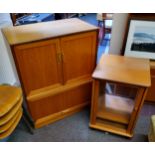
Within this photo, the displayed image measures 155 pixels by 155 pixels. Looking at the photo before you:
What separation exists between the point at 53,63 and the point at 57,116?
0.71m

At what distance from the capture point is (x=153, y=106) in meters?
2.04

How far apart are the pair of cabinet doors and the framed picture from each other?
492 mm

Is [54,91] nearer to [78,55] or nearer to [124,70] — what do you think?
[78,55]

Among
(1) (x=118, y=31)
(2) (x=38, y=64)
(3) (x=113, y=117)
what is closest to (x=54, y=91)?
(2) (x=38, y=64)

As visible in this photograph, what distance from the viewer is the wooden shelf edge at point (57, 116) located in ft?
5.85

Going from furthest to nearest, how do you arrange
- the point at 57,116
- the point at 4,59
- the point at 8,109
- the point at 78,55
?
the point at 4,59 → the point at 57,116 → the point at 78,55 → the point at 8,109

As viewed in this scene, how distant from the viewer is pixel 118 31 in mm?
1957

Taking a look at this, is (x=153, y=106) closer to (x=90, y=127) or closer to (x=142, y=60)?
(x=142, y=60)

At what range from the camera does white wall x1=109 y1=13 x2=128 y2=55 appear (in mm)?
1844

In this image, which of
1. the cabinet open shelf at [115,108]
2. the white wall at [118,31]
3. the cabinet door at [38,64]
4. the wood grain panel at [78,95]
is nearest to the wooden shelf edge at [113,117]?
the cabinet open shelf at [115,108]
